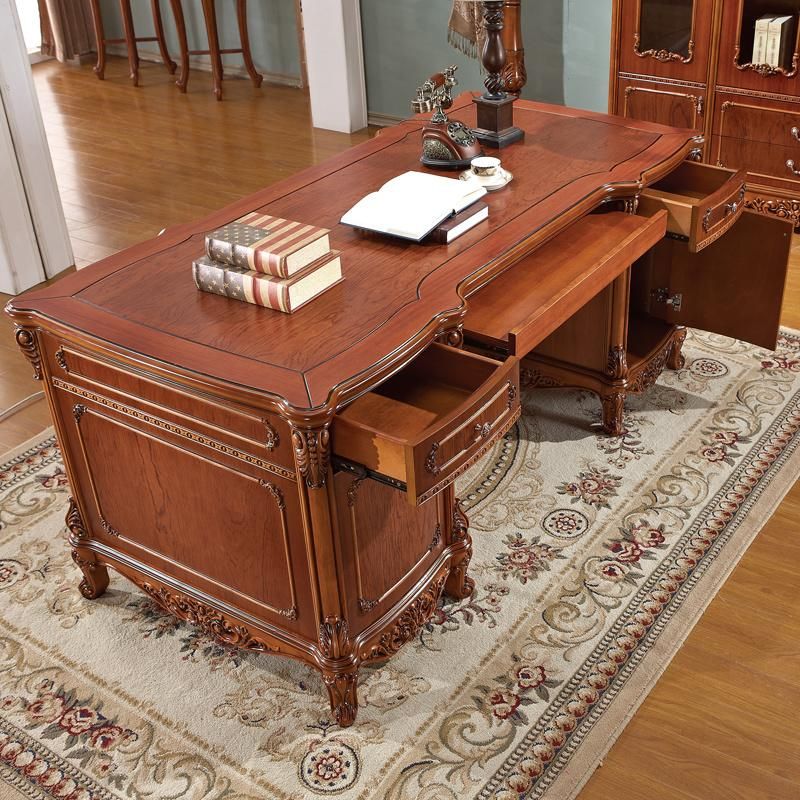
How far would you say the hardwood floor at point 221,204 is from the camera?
202 centimetres

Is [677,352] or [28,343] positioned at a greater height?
[28,343]

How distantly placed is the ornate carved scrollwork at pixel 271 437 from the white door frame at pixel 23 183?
8.09 ft

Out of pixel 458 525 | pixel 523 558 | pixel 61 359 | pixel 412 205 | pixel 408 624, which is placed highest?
pixel 412 205

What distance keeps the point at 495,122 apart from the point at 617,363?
29.8 inches

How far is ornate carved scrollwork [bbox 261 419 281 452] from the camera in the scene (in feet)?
6.08

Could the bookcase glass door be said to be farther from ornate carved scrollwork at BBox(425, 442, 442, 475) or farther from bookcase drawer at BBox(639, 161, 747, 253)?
ornate carved scrollwork at BBox(425, 442, 442, 475)

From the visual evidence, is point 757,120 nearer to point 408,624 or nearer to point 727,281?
point 727,281

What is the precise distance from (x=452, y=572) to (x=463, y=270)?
0.70 meters

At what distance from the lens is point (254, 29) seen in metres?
6.32

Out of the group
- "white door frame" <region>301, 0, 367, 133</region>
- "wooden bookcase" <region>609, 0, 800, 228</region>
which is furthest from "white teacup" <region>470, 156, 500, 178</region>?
"white door frame" <region>301, 0, 367, 133</region>

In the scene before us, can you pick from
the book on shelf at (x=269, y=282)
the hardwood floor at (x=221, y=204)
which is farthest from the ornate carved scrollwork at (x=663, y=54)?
the book on shelf at (x=269, y=282)

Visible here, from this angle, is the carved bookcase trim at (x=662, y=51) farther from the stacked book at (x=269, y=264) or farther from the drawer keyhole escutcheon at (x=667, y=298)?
the stacked book at (x=269, y=264)

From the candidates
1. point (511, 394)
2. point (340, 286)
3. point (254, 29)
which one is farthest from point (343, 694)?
point (254, 29)

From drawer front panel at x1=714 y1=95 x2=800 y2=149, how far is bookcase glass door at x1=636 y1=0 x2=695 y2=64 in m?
0.25
